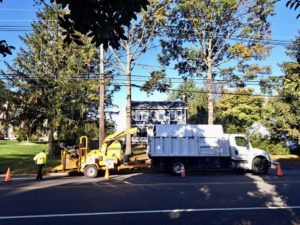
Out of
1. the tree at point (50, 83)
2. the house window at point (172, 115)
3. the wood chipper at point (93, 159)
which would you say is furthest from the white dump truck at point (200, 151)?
the house window at point (172, 115)

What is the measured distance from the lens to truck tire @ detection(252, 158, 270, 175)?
22016 millimetres

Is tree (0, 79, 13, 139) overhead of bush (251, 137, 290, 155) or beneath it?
overhead

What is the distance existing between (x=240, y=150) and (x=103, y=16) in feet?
65.0

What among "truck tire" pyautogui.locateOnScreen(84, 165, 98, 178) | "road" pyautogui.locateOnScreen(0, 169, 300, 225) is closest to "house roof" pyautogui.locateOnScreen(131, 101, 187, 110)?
"truck tire" pyautogui.locateOnScreen(84, 165, 98, 178)

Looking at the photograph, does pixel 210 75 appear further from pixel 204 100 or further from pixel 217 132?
pixel 204 100

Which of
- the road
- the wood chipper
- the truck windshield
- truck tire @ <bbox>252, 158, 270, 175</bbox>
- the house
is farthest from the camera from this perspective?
the house

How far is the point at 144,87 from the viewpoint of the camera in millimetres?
35781

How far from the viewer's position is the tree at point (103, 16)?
12.5ft

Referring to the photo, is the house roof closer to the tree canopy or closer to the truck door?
the truck door

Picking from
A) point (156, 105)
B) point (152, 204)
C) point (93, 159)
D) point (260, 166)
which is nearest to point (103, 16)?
point (152, 204)

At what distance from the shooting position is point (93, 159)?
21.0 m

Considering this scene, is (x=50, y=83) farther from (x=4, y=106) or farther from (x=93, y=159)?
(x=93, y=159)

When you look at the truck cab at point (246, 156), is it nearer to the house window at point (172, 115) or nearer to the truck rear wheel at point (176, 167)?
the truck rear wheel at point (176, 167)

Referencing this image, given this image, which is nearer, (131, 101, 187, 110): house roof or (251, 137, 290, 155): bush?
(251, 137, 290, 155): bush
